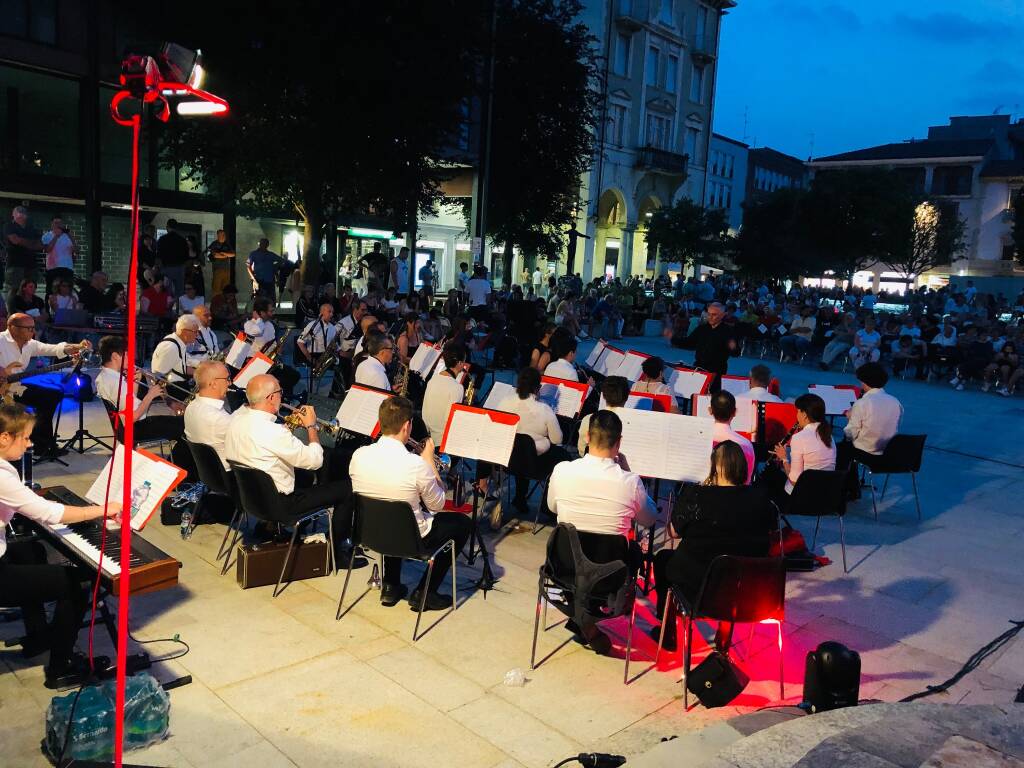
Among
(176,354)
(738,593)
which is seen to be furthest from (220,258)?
(738,593)

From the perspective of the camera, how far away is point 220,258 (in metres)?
17.5

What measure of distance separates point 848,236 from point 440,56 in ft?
90.0

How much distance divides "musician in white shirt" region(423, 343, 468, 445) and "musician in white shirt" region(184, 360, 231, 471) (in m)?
2.04

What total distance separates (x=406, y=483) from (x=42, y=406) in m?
5.09

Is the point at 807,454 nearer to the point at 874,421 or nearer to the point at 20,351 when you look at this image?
the point at 874,421

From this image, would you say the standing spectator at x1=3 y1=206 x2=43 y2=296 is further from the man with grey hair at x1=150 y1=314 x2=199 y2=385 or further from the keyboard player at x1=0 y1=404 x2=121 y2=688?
the keyboard player at x1=0 y1=404 x2=121 y2=688

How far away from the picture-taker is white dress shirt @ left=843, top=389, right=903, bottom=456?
862 cm

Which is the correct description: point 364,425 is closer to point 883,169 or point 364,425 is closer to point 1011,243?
point 883,169

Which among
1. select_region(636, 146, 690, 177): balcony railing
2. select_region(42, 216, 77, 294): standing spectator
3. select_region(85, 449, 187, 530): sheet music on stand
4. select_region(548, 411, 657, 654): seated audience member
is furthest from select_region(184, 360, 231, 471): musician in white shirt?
select_region(636, 146, 690, 177): balcony railing

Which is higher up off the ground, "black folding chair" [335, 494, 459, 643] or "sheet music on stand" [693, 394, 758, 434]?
"sheet music on stand" [693, 394, 758, 434]

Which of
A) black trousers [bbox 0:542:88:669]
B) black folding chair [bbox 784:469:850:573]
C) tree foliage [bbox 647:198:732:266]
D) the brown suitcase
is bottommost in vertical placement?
the brown suitcase

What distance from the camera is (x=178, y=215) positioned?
64.7 ft

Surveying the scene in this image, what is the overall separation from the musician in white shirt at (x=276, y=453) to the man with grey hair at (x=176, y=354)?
370 centimetres

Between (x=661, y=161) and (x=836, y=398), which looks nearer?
(x=836, y=398)
